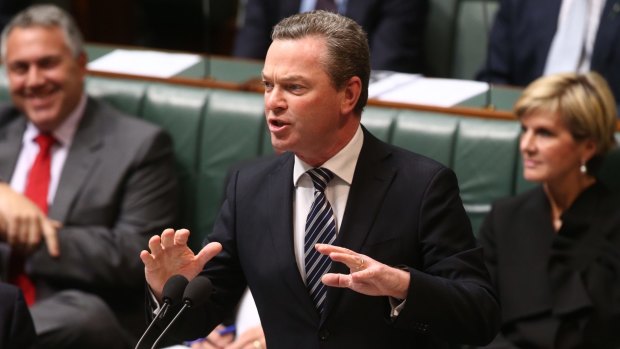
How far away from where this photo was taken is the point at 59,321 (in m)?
2.78

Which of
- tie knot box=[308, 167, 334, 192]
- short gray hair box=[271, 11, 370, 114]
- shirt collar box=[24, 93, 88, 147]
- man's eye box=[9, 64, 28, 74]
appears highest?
short gray hair box=[271, 11, 370, 114]

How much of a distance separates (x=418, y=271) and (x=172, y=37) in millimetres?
3396

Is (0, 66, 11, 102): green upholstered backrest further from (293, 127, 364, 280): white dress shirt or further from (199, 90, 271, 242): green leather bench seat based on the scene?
(293, 127, 364, 280): white dress shirt

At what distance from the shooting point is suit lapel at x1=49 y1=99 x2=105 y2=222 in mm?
3031

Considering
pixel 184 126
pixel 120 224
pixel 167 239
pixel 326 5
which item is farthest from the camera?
pixel 326 5

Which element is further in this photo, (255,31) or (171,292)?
(255,31)

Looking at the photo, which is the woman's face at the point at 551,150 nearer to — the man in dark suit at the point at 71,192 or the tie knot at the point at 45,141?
the man in dark suit at the point at 71,192

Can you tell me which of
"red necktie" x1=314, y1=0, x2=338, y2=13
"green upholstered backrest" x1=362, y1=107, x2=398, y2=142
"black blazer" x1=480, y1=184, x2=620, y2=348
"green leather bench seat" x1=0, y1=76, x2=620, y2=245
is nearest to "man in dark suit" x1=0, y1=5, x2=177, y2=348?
"green leather bench seat" x1=0, y1=76, x2=620, y2=245

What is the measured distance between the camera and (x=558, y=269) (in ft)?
8.64

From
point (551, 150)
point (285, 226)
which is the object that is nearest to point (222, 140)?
point (551, 150)

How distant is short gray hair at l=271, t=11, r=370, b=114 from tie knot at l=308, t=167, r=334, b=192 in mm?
155

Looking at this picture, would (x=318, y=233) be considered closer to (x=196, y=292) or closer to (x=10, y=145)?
(x=196, y=292)

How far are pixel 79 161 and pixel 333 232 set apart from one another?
1413mm

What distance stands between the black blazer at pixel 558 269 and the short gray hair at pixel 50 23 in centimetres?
130
